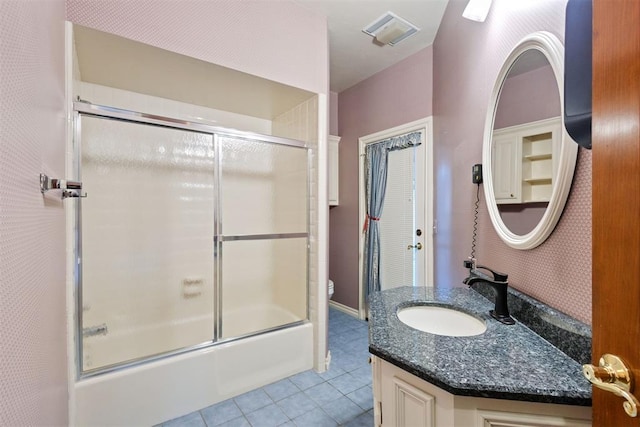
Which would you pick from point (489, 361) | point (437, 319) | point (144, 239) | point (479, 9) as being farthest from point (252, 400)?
point (479, 9)

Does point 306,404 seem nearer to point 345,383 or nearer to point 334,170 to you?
point 345,383

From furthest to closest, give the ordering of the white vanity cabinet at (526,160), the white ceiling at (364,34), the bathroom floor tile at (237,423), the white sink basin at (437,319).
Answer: the white ceiling at (364,34) → the bathroom floor tile at (237,423) → the white sink basin at (437,319) → the white vanity cabinet at (526,160)

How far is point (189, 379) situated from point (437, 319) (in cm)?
155

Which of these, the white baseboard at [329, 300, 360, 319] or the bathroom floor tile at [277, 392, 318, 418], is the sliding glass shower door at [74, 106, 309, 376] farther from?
the white baseboard at [329, 300, 360, 319]

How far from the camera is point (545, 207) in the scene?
3.41 ft

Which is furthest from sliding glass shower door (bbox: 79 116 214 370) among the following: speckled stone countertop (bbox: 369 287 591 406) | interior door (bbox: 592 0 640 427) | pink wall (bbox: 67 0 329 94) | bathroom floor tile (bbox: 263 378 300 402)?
interior door (bbox: 592 0 640 427)

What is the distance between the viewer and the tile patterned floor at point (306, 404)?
65.7 inches

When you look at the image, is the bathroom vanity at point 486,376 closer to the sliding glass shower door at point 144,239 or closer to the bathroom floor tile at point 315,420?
the bathroom floor tile at point 315,420

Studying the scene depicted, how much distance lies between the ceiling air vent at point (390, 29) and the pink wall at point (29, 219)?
6.71 ft

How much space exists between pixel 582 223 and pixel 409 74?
92.4 inches

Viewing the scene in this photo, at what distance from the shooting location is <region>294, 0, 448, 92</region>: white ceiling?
210 centimetres

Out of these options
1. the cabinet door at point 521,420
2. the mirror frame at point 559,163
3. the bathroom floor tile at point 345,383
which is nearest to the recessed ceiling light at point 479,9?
the mirror frame at point 559,163

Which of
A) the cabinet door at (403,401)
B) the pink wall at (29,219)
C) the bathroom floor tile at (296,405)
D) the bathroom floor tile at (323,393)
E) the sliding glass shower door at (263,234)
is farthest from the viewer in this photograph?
the sliding glass shower door at (263,234)

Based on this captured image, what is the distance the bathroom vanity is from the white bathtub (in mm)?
1216
